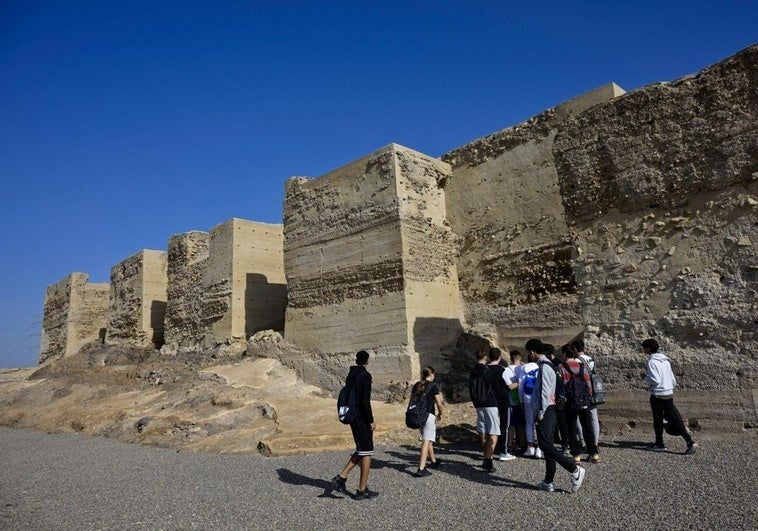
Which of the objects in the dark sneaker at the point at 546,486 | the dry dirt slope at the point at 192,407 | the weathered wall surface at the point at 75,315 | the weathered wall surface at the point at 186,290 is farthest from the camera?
Result: the weathered wall surface at the point at 75,315

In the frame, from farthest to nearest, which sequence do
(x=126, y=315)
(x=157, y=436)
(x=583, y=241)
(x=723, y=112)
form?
(x=126, y=315), (x=157, y=436), (x=583, y=241), (x=723, y=112)

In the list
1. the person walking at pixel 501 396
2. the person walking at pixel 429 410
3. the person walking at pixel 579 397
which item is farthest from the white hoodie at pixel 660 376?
the person walking at pixel 429 410

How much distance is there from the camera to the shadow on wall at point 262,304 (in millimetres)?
17562

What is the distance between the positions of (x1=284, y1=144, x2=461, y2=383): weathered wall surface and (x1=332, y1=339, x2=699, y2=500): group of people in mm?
4520

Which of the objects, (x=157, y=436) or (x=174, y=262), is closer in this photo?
(x=157, y=436)

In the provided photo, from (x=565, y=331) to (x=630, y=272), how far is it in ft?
11.8

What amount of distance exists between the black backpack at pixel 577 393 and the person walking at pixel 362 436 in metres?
2.41

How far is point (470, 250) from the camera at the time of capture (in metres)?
13.4

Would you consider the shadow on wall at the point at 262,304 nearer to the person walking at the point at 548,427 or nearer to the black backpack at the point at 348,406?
the black backpack at the point at 348,406

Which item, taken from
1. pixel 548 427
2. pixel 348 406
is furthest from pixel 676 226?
pixel 348 406

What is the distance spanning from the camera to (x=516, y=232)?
494 inches

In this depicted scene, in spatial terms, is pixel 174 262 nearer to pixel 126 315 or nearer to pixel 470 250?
pixel 126 315

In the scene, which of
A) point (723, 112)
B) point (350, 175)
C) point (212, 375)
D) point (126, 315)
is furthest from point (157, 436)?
point (126, 315)

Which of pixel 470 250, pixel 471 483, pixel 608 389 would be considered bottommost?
pixel 471 483
